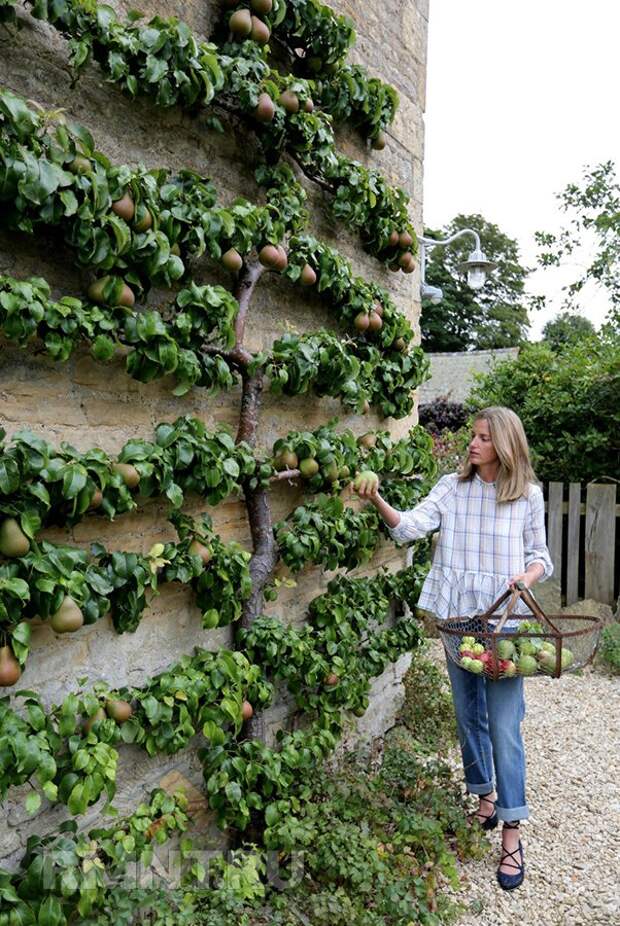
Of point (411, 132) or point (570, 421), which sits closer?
point (411, 132)

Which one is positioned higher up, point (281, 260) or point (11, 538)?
point (281, 260)

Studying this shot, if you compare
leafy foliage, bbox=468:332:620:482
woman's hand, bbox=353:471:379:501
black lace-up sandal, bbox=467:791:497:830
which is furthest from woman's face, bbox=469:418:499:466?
leafy foliage, bbox=468:332:620:482

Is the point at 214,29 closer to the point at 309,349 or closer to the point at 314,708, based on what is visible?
the point at 309,349

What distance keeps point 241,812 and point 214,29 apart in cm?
315

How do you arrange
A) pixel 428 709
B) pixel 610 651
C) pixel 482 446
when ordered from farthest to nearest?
pixel 610 651, pixel 428 709, pixel 482 446

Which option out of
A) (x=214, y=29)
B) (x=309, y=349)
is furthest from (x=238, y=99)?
(x=309, y=349)

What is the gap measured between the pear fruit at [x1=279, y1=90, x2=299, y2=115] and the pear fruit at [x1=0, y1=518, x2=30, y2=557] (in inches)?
85.1

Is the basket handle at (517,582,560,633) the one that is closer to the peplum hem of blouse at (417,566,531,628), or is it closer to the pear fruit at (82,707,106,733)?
the peplum hem of blouse at (417,566,531,628)

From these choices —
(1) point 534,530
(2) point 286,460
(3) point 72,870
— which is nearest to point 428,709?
(1) point 534,530

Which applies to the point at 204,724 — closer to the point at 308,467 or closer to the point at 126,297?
the point at 308,467

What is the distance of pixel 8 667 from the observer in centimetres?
193

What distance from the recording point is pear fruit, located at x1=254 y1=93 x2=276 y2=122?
9.39 feet

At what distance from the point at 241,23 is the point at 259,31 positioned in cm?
10

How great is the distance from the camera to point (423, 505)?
11.1ft
